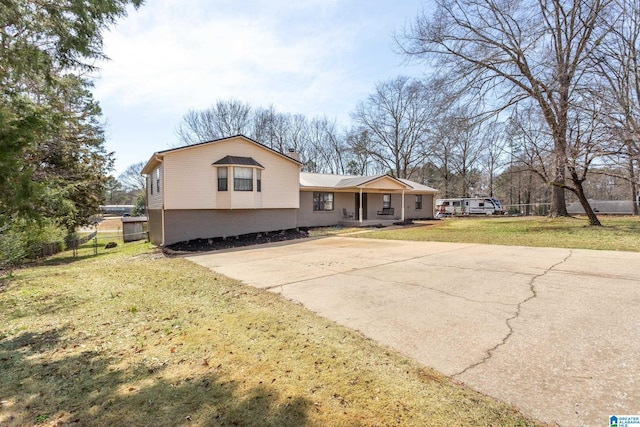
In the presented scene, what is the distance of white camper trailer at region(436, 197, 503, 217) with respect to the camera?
37188 millimetres

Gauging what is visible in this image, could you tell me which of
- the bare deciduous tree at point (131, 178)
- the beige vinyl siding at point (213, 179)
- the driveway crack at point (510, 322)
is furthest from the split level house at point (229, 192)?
the bare deciduous tree at point (131, 178)

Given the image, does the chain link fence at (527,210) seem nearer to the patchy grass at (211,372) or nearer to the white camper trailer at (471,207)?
the white camper trailer at (471,207)

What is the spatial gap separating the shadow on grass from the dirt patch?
1032 centimetres

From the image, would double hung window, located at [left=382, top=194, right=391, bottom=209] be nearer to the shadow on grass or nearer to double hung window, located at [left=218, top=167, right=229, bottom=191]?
double hung window, located at [left=218, top=167, right=229, bottom=191]

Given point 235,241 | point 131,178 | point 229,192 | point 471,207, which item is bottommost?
point 235,241

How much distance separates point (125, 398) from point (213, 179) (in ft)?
45.1

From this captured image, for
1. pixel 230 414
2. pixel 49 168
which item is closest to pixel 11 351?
pixel 230 414

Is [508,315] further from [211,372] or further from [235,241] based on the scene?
[235,241]

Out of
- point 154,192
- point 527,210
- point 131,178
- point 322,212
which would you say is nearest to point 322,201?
point 322,212

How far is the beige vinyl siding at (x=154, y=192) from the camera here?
15.2 metres

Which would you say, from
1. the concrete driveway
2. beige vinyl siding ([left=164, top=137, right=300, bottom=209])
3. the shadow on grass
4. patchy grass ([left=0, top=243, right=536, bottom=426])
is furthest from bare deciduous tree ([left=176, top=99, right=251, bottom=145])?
the shadow on grass

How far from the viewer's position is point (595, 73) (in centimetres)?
1395

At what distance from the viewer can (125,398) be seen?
275 cm

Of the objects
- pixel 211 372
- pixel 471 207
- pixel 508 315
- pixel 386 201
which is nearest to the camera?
pixel 211 372
